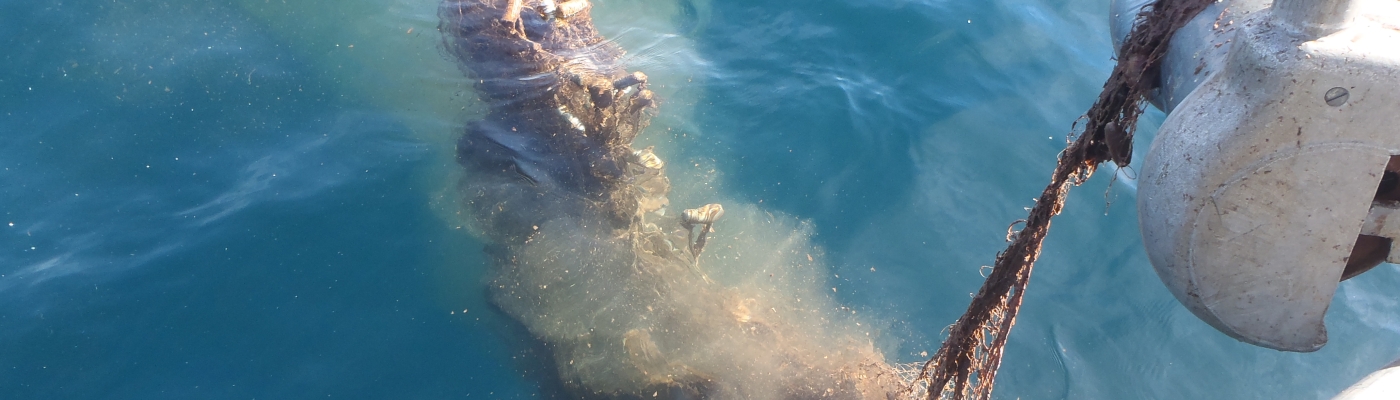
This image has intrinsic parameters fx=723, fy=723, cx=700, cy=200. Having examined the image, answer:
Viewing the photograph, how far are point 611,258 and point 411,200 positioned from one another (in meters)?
1.57

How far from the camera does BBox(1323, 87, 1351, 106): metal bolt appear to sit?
173cm

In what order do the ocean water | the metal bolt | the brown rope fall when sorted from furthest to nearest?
the ocean water → the brown rope → the metal bolt

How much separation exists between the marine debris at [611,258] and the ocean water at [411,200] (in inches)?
8.6

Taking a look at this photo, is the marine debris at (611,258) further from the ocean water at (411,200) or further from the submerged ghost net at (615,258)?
the ocean water at (411,200)

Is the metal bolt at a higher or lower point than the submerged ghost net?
higher

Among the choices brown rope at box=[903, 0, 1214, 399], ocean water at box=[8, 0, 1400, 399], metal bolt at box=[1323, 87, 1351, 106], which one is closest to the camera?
metal bolt at box=[1323, 87, 1351, 106]

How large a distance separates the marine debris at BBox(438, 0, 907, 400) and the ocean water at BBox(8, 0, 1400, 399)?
218mm

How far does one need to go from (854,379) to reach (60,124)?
578 cm

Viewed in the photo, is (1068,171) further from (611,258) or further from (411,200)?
(411,200)

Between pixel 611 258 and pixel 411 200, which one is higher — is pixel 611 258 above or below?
below

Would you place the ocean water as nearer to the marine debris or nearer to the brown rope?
the marine debris

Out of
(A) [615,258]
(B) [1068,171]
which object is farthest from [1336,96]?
(A) [615,258]

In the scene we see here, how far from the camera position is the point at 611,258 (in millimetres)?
5000

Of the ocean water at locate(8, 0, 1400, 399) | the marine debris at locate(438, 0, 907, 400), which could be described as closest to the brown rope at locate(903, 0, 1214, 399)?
the marine debris at locate(438, 0, 907, 400)
